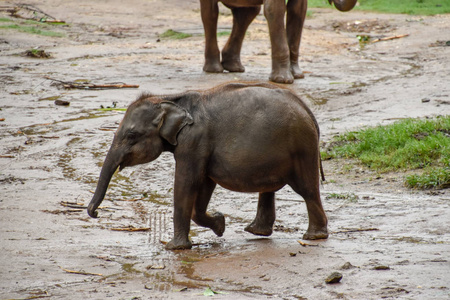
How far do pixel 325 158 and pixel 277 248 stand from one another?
3148 mm

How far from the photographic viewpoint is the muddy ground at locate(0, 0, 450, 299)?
445 centimetres

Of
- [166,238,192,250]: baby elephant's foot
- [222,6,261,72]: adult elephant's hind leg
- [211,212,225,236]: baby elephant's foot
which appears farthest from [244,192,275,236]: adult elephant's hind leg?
[222,6,261,72]: adult elephant's hind leg

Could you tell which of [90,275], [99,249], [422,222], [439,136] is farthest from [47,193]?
[439,136]

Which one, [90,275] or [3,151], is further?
[3,151]

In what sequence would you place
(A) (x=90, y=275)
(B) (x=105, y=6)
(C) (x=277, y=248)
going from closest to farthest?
(A) (x=90, y=275) → (C) (x=277, y=248) → (B) (x=105, y=6)

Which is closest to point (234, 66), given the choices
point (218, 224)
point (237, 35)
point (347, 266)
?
point (237, 35)

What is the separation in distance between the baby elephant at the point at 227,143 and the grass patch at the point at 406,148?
189 cm

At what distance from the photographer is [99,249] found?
5.41 metres

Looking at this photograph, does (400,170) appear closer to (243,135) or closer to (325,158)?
(325,158)

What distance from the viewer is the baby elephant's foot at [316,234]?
545 cm

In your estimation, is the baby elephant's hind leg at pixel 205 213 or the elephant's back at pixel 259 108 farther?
the baby elephant's hind leg at pixel 205 213

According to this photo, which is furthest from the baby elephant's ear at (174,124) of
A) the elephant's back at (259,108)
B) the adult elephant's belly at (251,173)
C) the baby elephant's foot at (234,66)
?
the baby elephant's foot at (234,66)

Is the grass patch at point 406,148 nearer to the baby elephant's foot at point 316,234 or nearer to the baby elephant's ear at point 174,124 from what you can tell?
the baby elephant's foot at point 316,234

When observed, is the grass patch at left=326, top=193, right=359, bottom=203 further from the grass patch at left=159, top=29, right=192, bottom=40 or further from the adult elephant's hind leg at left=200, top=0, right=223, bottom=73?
the grass patch at left=159, top=29, right=192, bottom=40
